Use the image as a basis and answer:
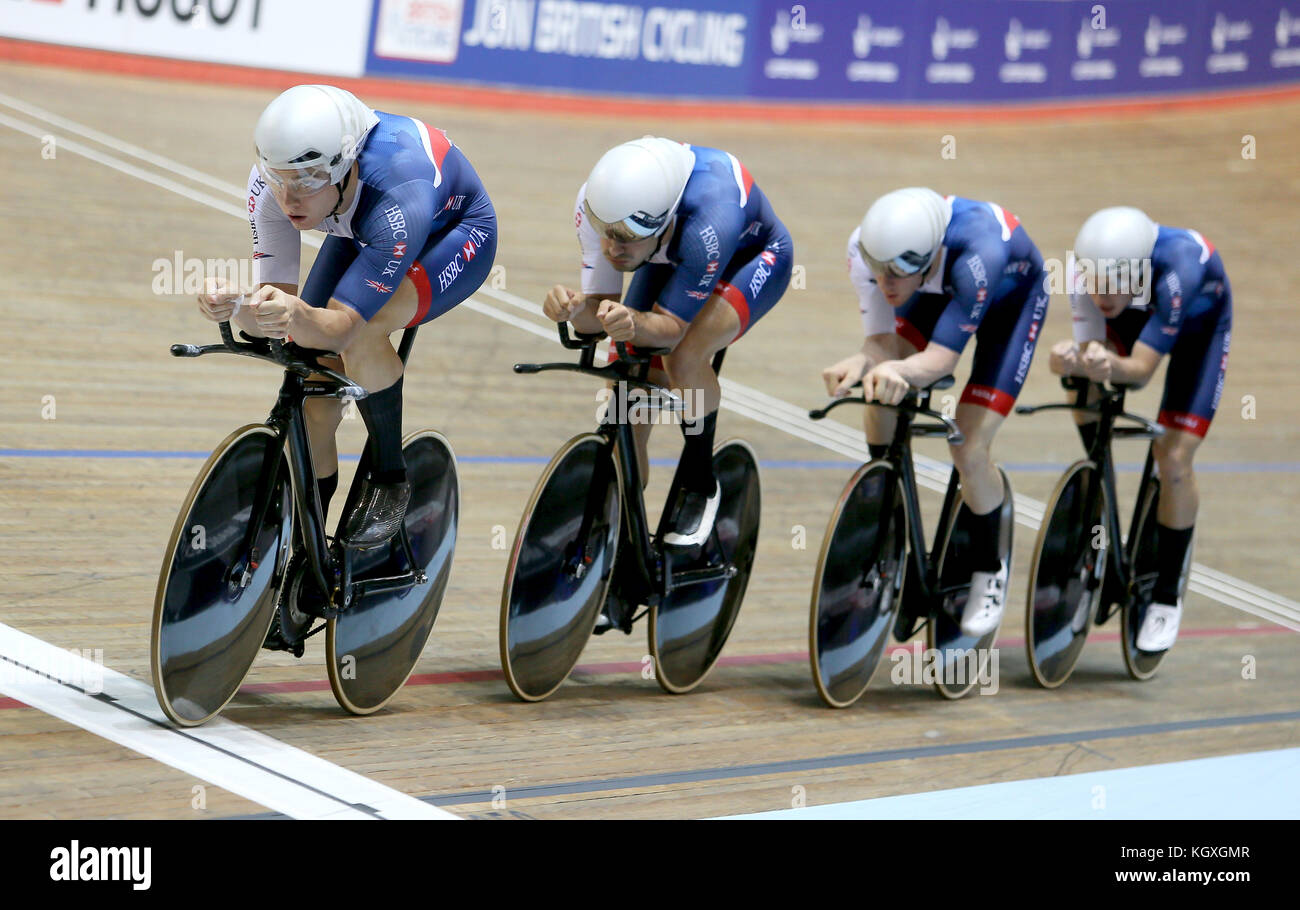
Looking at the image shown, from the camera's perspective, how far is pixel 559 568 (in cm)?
345

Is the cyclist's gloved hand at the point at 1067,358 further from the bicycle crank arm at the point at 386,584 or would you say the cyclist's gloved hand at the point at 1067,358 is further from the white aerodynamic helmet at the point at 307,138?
the white aerodynamic helmet at the point at 307,138

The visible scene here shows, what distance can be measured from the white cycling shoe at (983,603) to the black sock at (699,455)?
31.9 inches

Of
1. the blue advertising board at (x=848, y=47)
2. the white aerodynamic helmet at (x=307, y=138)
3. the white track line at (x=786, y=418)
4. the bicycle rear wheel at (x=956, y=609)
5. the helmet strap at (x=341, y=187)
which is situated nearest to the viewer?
the white aerodynamic helmet at (x=307, y=138)

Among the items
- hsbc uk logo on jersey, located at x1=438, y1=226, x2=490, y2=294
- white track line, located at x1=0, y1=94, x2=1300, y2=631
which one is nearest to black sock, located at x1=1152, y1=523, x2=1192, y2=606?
white track line, located at x1=0, y1=94, x2=1300, y2=631

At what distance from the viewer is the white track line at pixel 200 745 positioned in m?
2.66

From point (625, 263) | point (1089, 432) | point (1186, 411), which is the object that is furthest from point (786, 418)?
point (625, 263)

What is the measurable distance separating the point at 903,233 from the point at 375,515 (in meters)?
1.44

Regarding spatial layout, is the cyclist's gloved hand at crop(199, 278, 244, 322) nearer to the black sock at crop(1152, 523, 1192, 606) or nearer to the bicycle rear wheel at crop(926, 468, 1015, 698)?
the bicycle rear wheel at crop(926, 468, 1015, 698)

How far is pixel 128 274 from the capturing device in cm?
679

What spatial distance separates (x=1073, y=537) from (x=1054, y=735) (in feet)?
2.26

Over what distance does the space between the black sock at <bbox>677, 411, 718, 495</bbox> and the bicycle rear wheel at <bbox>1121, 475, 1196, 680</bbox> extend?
1.52 meters

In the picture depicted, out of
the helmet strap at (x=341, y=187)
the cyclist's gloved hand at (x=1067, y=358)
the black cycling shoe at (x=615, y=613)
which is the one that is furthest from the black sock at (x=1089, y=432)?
the helmet strap at (x=341, y=187)

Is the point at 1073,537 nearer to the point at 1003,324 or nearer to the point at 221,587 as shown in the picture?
the point at 1003,324

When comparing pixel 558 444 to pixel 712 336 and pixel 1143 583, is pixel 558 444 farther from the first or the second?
pixel 712 336
